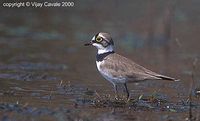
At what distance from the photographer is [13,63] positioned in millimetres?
13500

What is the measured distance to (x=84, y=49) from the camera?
52.3 ft

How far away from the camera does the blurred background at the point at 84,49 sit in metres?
10.4

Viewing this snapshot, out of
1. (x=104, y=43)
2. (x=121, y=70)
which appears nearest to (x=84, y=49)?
(x=104, y=43)

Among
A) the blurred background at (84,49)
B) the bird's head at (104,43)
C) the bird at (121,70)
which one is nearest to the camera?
the bird at (121,70)

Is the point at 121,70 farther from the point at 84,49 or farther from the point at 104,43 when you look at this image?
the point at 84,49

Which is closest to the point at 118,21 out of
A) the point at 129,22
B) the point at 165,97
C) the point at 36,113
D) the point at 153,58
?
the point at 129,22

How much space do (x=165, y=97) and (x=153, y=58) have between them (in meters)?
4.44

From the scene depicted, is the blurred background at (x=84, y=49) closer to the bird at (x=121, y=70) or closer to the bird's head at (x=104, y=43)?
the bird at (x=121, y=70)

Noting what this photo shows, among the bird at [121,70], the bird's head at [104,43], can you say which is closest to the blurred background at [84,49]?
the bird at [121,70]

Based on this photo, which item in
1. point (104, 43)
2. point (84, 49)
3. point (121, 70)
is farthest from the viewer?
point (84, 49)

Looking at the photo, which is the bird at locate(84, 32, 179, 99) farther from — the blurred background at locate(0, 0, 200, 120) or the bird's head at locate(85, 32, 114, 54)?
the blurred background at locate(0, 0, 200, 120)

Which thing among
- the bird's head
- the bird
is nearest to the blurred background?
the bird

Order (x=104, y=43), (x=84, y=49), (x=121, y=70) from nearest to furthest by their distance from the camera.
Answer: (x=121, y=70) → (x=104, y=43) → (x=84, y=49)

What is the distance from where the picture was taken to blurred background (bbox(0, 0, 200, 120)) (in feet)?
34.2
